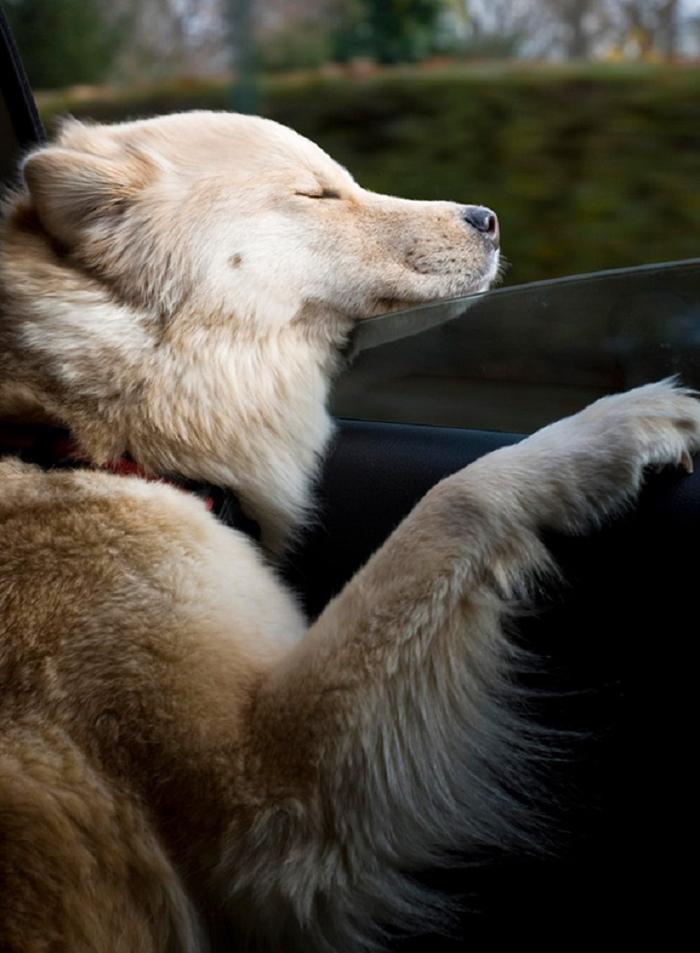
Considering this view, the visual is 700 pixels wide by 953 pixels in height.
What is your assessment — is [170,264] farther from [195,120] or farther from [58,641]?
[58,641]

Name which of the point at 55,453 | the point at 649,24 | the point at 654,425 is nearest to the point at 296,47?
the point at 649,24

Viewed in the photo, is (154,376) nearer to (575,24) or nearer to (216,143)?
(216,143)

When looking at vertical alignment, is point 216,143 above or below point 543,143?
above

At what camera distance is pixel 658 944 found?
5.42 ft

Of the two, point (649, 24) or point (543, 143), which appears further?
point (649, 24)

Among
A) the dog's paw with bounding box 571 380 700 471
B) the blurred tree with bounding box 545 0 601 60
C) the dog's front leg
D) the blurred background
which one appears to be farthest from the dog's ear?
the blurred tree with bounding box 545 0 601 60

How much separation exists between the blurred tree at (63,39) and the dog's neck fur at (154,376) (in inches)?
64.7

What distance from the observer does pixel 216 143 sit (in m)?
2.06

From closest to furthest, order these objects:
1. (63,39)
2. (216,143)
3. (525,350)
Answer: (216,143) < (525,350) < (63,39)

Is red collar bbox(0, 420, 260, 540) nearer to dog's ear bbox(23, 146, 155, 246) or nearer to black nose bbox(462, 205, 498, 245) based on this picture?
dog's ear bbox(23, 146, 155, 246)

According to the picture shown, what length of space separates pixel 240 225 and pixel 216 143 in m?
0.19

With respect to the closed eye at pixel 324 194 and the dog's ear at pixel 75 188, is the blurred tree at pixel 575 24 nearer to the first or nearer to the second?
the closed eye at pixel 324 194

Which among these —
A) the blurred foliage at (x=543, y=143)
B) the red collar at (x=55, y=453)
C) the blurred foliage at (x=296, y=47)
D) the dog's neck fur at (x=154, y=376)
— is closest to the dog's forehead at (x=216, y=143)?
the dog's neck fur at (x=154, y=376)

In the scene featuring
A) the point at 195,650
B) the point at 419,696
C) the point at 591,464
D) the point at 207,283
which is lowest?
the point at 419,696
